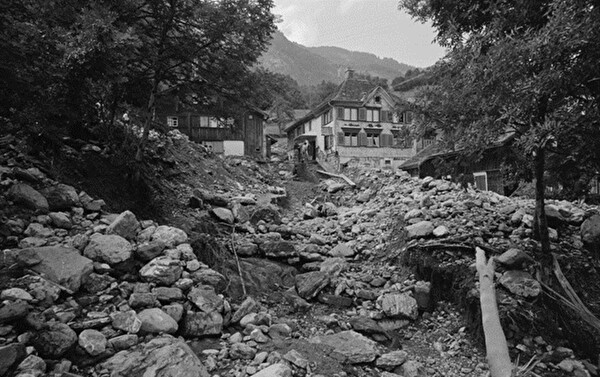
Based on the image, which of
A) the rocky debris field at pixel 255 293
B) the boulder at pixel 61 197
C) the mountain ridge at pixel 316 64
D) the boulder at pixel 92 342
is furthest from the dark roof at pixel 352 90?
the mountain ridge at pixel 316 64

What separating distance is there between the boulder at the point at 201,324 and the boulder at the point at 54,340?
1.44 metres

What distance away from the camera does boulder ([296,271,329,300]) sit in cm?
771

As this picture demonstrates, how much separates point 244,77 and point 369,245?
21.3 ft

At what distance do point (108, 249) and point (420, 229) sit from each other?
7638 mm

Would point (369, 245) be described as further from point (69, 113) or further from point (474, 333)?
point (69, 113)

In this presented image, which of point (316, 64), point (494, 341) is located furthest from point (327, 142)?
point (316, 64)

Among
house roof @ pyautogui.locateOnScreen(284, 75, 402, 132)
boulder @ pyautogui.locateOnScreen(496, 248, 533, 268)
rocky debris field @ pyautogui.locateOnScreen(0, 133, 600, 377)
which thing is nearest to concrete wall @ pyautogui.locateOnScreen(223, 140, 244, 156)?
house roof @ pyautogui.locateOnScreen(284, 75, 402, 132)

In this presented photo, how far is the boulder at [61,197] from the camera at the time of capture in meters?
5.88

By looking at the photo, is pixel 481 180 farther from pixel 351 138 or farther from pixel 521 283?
pixel 351 138

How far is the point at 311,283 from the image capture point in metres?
7.94

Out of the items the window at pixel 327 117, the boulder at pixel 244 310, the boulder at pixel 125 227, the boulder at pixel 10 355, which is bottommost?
the boulder at pixel 244 310

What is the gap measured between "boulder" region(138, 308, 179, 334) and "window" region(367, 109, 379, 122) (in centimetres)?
3230

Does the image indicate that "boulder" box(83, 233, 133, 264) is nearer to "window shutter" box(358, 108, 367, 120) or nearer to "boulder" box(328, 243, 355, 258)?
"boulder" box(328, 243, 355, 258)

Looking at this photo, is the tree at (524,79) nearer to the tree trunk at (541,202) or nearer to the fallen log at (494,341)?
the tree trunk at (541,202)
